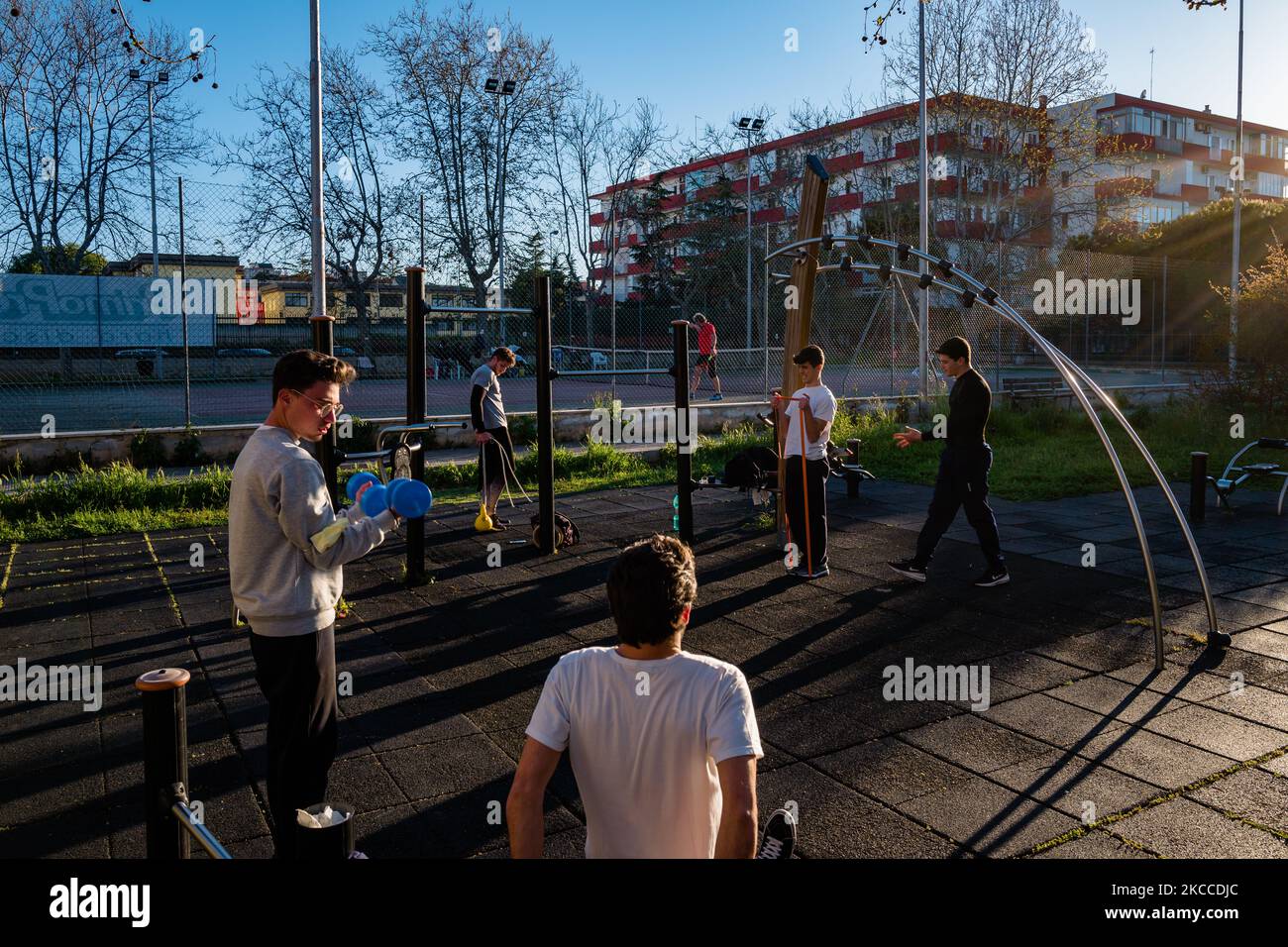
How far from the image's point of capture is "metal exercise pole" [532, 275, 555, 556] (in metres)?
8.68

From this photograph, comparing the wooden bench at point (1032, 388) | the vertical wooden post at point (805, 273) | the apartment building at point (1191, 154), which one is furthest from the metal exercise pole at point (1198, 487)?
the apartment building at point (1191, 154)

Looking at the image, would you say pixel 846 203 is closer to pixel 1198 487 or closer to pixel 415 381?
pixel 1198 487

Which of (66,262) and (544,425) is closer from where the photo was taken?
(544,425)

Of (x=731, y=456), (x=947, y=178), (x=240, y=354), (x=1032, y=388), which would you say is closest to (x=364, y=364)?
(x=240, y=354)

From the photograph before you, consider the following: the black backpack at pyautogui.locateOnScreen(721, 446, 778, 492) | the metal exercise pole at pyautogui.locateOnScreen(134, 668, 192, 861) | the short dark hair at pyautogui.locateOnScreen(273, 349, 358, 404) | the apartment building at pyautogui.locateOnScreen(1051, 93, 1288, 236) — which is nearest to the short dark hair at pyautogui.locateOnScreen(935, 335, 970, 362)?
the black backpack at pyautogui.locateOnScreen(721, 446, 778, 492)

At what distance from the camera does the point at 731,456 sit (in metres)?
14.5

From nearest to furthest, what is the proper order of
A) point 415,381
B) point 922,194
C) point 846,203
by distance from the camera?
point 415,381
point 922,194
point 846,203

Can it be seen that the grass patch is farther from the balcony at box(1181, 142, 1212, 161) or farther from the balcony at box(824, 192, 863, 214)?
the balcony at box(1181, 142, 1212, 161)

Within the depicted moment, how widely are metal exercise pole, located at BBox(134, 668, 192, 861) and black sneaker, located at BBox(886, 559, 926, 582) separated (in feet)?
20.6

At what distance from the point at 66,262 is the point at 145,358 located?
29.8ft

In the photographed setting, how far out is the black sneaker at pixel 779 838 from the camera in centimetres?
245
